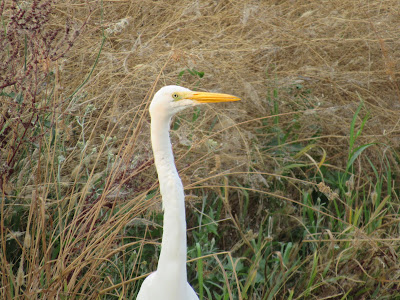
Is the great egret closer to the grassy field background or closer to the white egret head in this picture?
the white egret head

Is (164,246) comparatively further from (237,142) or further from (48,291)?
(237,142)

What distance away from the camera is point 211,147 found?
7.48ft

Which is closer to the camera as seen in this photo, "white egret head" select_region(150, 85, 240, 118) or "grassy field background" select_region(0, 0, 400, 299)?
"white egret head" select_region(150, 85, 240, 118)

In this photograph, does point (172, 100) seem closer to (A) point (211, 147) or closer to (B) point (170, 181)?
(B) point (170, 181)

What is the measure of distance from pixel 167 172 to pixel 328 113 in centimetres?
145

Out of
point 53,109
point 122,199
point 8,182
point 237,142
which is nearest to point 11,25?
point 53,109

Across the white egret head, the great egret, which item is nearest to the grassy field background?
the great egret

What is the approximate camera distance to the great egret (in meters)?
1.65

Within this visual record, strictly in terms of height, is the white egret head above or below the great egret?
above

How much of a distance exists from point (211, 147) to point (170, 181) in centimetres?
63

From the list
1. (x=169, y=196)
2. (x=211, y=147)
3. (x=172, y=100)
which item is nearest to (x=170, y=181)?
(x=169, y=196)

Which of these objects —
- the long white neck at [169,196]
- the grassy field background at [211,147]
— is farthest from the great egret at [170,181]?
the grassy field background at [211,147]

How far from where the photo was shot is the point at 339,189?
3008 mm

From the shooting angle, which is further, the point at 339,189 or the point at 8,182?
the point at 339,189
